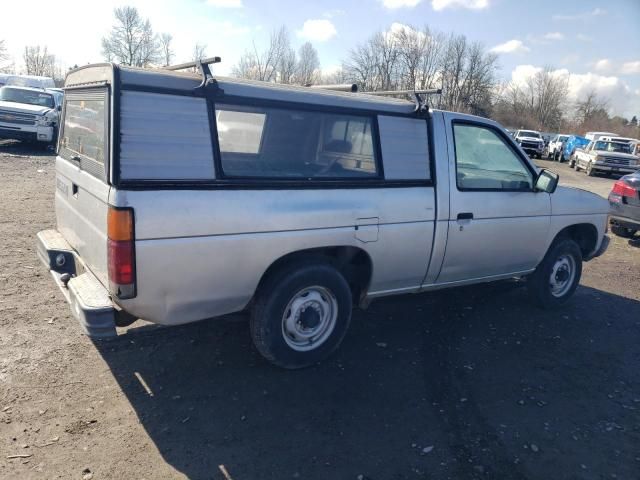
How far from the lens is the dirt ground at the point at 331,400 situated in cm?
300

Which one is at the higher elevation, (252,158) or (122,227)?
(252,158)

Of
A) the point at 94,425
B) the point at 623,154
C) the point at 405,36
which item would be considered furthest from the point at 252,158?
the point at 405,36

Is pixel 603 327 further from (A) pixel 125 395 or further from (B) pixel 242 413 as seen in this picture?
(A) pixel 125 395

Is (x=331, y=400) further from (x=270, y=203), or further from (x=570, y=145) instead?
(x=570, y=145)

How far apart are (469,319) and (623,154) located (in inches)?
1015

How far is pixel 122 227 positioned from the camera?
2965mm

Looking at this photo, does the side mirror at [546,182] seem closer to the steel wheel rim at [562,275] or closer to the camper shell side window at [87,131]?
the steel wheel rim at [562,275]

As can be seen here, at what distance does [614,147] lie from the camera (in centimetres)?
2745

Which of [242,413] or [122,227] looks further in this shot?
[242,413]

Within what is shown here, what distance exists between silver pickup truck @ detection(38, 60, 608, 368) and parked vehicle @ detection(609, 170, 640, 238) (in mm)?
5184

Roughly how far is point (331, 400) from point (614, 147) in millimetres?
29145

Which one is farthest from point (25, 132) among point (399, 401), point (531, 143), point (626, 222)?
point (531, 143)

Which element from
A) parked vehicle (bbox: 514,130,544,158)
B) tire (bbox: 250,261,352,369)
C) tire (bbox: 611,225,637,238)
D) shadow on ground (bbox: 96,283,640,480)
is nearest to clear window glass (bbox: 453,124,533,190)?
shadow on ground (bbox: 96,283,640,480)

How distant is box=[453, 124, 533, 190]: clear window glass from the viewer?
4.65 m
